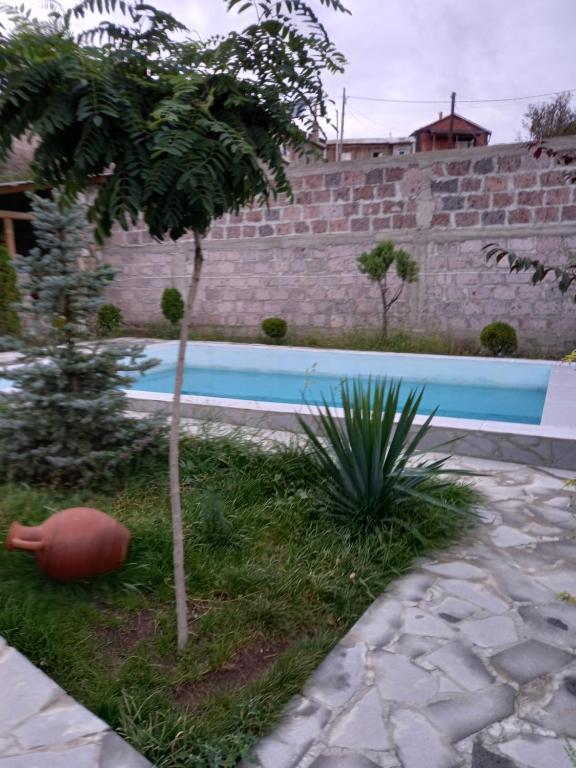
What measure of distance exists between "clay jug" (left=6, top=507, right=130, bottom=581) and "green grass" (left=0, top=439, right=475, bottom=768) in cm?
10

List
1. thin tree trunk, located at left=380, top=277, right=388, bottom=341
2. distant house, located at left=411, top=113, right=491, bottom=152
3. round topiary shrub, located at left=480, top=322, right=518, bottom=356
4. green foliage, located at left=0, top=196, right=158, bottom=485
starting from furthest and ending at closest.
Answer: distant house, located at left=411, top=113, right=491, bottom=152 → thin tree trunk, located at left=380, top=277, right=388, bottom=341 → round topiary shrub, located at left=480, top=322, right=518, bottom=356 → green foliage, located at left=0, top=196, right=158, bottom=485

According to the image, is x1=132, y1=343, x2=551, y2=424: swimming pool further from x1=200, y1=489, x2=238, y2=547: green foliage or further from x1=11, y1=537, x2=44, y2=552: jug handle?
x1=11, y1=537, x2=44, y2=552: jug handle

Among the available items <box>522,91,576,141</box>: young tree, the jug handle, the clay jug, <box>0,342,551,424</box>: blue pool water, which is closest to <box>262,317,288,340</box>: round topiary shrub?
<box>0,342,551,424</box>: blue pool water

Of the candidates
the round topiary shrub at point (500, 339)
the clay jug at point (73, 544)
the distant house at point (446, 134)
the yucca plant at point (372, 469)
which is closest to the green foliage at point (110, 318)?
the round topiary shrub at point (500, 339)

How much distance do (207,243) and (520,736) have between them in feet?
32.4

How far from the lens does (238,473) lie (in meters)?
3.56

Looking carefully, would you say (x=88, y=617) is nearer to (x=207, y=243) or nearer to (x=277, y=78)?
(x=277, y=78)

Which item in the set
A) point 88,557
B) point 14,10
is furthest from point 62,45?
point 88,557

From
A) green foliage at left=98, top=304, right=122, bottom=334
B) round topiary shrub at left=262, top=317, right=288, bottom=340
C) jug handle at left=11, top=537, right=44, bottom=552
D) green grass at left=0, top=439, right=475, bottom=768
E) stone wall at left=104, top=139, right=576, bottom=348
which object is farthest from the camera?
green foliage at left=98, top=304, right=122, bottom=334

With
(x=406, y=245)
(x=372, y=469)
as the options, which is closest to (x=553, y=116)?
(x=406, y=245)

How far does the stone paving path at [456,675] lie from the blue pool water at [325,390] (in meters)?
3.09

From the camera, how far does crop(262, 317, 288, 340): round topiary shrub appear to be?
9.80 m

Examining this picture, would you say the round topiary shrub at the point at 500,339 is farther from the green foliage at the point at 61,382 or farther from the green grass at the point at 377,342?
the green foliage at the point at 61,382

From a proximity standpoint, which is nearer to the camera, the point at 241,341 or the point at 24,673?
the point at 24,673
